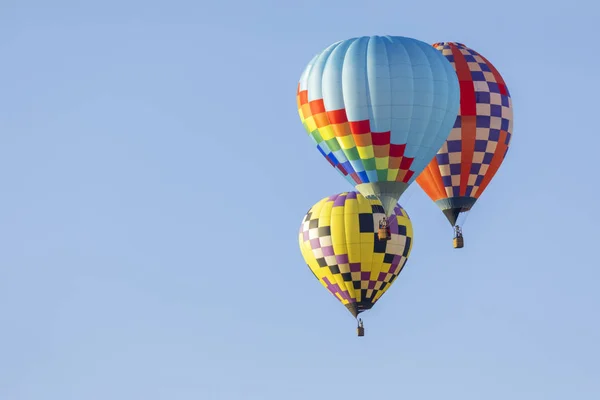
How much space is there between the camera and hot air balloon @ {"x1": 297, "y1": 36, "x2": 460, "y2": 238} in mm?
50062

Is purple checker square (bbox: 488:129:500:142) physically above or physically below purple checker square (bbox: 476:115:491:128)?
below

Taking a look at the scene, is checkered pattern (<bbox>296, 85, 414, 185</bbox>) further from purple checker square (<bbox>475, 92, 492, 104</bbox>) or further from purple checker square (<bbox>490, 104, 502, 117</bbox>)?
purple checker square (<bbox>490, 104, 502, 117</bbox>)

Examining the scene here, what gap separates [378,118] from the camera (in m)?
50.1

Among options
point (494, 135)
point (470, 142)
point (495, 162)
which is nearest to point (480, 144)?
point (470, 142)

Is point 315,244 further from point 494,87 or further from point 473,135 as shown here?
point 494,87

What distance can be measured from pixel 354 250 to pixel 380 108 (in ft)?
20.9

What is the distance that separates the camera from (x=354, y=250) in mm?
55531

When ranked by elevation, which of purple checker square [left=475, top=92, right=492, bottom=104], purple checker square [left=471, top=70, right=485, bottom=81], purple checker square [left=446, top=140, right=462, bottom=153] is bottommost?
purple checker square [left=446, top=140, right=462, bottom=153]

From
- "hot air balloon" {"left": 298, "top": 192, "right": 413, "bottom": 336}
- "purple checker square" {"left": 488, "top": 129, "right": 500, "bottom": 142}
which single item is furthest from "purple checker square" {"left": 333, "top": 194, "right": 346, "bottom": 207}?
"purple checker square" {"left": 488, "top": 129, "right": 500, "bottom": 142}

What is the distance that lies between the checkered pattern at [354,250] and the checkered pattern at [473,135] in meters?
2.38

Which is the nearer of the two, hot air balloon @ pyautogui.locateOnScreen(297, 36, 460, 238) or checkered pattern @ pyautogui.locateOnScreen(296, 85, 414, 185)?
hot air balloon @ pyautogui.locateOnScreen(297, 36, 460, 238)

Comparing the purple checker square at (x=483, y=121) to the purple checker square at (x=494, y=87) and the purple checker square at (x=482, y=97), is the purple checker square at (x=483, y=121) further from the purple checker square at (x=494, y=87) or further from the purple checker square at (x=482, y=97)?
the purple checker square at (x=494, y=87)

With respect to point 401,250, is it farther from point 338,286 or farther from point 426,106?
point 426,106

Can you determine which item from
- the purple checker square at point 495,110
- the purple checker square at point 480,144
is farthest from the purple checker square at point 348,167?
the purple checker square at point 495,110
